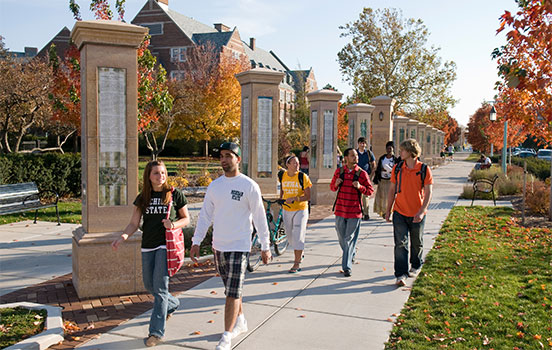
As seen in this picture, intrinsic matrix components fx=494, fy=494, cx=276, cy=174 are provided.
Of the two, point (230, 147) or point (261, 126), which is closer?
point (230, 147)

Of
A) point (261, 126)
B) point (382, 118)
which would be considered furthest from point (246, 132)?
point (382, 118)

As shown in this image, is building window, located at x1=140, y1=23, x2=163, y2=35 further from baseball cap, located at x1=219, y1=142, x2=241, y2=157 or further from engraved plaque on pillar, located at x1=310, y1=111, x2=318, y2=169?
baseball cap, located at x1=219, y1=142, x2=241, y2=157

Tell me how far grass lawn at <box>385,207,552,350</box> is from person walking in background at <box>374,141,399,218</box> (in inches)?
74.8

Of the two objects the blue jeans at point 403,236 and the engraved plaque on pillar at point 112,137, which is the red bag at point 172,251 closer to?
the engraved plaque on pillar at point 112,137

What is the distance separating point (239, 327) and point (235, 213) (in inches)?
47.3

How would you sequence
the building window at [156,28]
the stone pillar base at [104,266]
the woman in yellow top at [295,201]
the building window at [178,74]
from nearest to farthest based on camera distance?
1. the stone pillar base at [104,266]
2. the woman in yellow top at [295,201]
3. the building window at [178,74]
4. the building window at [156,28]

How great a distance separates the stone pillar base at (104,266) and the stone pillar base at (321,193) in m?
8.82

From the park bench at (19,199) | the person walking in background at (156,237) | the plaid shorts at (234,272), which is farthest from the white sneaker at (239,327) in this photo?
the park bench at (19,199)

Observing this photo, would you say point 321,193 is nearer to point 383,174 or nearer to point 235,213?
point 383,174

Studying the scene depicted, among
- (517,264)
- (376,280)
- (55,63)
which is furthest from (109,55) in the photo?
(55,63)

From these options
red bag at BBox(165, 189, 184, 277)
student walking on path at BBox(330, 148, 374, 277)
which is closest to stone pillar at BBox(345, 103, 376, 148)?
student walking on path at BBox(330, 148, 374, 277)

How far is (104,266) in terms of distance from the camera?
589 cm

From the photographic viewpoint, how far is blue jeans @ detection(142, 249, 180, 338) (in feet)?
15.0

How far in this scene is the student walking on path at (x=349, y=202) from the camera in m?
6.86
